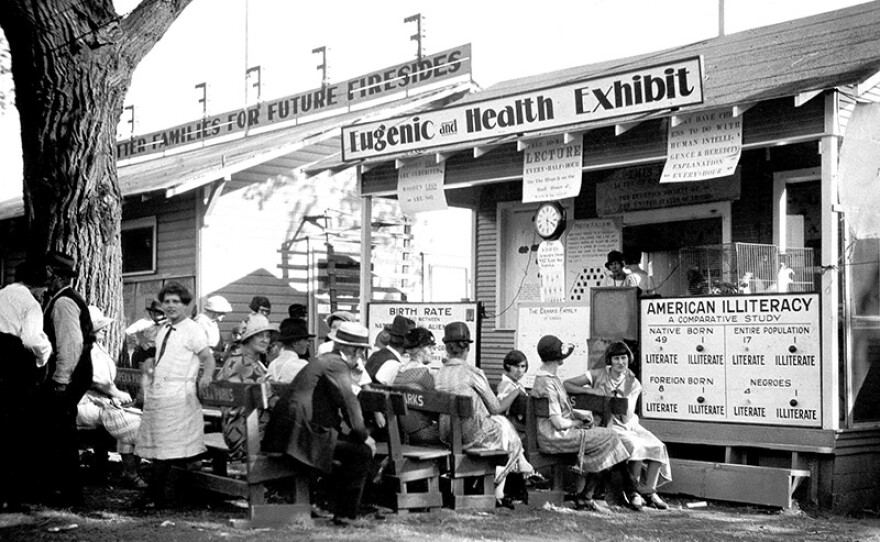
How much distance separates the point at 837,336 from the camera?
910 centimetres

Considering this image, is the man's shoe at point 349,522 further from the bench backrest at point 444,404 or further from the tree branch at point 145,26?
the tree branch at point 145,26

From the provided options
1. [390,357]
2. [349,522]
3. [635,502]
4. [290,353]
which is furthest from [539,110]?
[349,522]

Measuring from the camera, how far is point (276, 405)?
7547 millimetres

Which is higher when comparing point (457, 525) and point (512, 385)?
point (512, 385)

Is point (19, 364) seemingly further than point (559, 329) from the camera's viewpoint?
No

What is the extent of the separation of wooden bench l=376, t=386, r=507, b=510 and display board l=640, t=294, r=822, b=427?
2.24 meters

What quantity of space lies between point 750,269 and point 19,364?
726 centimetres

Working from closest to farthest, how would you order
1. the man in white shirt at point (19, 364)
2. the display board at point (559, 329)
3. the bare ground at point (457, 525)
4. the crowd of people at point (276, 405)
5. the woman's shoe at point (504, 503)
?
the bare ground at point (457, 525) → the crowd of people at point (276, 405) → the man in white shirt at point (19, 364) → the woman's shoe at point (504, 503) → the display board at point (559, 329)

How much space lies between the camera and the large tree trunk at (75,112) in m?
9.85

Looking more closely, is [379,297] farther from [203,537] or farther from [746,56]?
[203,537]

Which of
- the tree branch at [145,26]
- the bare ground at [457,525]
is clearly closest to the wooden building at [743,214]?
the bare ground at [457,525]

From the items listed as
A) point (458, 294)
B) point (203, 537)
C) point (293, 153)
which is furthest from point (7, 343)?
point (458, 294)

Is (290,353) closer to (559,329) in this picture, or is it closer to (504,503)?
(504,503)

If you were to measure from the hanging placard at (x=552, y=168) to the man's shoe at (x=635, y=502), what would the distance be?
358 centimetres
